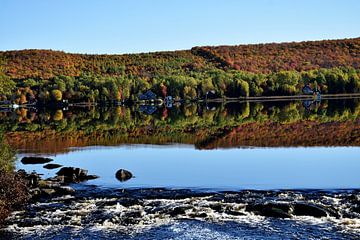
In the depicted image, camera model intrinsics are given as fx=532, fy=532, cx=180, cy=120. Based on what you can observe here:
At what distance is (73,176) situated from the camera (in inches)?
1369

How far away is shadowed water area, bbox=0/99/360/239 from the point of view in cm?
2250

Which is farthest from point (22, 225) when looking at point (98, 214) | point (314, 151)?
point (314, 151)

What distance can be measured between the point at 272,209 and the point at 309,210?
1652mm

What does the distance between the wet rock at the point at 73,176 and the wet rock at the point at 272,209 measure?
44.3 ft

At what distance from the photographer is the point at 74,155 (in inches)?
1886

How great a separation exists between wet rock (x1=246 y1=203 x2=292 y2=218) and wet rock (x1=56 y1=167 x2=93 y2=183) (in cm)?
1352

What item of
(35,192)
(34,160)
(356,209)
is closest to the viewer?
(356,209)

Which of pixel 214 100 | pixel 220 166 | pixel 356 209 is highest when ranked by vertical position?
pixel 214 100

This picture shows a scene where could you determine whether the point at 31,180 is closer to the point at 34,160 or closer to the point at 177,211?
the point at 34,160

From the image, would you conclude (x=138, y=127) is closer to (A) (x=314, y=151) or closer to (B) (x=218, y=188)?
(A) (x=314, y=151)

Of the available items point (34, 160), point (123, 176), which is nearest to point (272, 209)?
point (123, 176)

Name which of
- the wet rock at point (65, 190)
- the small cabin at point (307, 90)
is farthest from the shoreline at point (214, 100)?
the wet rock at point (65, 190)

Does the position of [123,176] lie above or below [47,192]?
above

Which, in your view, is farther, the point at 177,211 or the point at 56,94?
the point at 56,94
